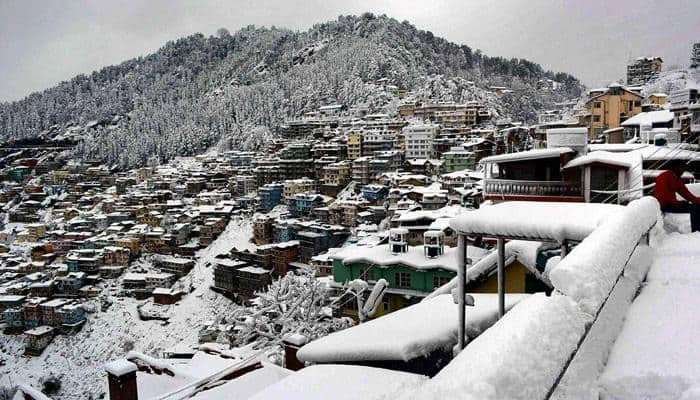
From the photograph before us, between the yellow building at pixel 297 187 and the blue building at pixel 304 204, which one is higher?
the yellow building at pixel 297 187

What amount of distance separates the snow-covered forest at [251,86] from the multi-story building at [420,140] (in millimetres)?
18605

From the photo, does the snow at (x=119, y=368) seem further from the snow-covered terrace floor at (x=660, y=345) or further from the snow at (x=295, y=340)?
the snow-covered terrace floor at (x=660, y=345)

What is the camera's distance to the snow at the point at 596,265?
1.14 meters

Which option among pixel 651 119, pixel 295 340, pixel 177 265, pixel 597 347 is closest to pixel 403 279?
pixel 295 340

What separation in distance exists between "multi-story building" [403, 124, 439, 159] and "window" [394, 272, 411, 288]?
3178cm

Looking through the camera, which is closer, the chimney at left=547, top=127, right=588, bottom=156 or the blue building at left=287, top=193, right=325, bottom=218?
the chimney at left=547, top=127, right=588, bottom=156

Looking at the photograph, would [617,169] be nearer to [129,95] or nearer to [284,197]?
[284,197]

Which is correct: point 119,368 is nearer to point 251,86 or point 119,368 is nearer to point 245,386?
point 245,386

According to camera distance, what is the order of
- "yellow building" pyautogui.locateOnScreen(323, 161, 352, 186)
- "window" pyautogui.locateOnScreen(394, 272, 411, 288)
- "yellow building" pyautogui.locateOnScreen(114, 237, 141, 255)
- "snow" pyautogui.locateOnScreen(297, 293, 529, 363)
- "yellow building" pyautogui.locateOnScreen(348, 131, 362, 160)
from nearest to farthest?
"snow" pyautogui.locateOnScreen(297, 293, 529, 363) < "window" pyautogui.locateOnScreen(394, 272, 411, 288) < "yellow building" pyautogui.locateOnScreen(114, 237, 141, 255) < "yellow building" pyautogui.locateOnScreen(323, 161, 352, 186) < "yellow building" pyautogui.locateOnScreen(348, 131, 362, 160)

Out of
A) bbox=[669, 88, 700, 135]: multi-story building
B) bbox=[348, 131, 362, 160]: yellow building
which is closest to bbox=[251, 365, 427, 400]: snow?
bbox=[669, 88, 700, 135]: multi-story building

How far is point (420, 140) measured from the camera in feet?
160

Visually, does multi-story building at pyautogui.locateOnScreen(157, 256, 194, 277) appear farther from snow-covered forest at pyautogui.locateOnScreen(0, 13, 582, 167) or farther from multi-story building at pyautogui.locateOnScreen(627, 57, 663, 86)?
multi-story building at pyautogui.locateOnScreen(627, 57, 663, 86)

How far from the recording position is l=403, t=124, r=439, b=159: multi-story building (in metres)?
48.6

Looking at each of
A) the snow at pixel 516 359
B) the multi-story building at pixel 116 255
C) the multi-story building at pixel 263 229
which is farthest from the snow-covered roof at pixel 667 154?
the multi-story building at pixel 116 255
